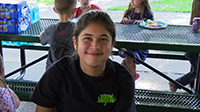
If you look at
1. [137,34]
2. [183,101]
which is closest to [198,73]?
[183,101]

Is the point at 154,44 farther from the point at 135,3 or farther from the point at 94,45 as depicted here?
the point at 135,3

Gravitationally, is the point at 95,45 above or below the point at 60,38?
above

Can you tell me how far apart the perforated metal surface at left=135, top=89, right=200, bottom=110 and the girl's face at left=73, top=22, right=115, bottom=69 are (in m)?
1.19

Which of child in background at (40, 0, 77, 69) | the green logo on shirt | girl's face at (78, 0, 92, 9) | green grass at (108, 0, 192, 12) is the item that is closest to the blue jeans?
girl's face at (78, 0, 92, 9)

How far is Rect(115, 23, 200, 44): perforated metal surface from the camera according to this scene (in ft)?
7.97

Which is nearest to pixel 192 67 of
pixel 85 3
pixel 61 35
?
pixel 85 3

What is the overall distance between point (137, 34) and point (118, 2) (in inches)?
292

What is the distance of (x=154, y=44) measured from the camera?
2326mm

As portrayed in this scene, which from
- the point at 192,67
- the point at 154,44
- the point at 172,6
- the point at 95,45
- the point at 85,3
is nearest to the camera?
the point at 95,45

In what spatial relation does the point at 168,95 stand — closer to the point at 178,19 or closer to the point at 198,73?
the point at 198,73

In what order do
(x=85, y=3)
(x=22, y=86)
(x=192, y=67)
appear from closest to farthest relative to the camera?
(x=22, y=86)
(x=192, y=67)
(x=85, y=3)

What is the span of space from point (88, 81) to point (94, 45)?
23cm

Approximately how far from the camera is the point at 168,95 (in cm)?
277

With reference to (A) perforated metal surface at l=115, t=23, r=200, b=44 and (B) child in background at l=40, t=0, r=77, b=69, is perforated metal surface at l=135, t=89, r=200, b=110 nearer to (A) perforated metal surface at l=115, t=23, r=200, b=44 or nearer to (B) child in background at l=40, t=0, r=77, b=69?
(A) perforated metal surface at l=115, t=23, r=200, b=44
